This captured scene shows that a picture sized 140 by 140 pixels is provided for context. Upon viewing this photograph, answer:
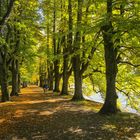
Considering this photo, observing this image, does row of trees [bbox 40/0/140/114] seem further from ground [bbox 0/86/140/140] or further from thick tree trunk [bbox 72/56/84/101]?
ground [bbox 0/86/140/140]

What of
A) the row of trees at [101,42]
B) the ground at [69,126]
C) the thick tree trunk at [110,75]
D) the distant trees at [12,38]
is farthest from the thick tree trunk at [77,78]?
the thick tree trunk at [110,75]

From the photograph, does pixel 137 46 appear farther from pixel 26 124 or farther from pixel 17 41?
pixel 17 41

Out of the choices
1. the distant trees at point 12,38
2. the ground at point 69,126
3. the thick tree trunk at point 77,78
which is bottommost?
the ground at point 69,126

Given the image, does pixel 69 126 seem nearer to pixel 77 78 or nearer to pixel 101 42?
pixel 101 42

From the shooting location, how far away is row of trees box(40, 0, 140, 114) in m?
15.4

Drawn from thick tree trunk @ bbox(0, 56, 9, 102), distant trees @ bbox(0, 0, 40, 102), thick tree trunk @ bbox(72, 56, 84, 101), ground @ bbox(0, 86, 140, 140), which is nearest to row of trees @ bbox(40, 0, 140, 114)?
thick tree trunk @ bbox(72, 56, 84, 101)

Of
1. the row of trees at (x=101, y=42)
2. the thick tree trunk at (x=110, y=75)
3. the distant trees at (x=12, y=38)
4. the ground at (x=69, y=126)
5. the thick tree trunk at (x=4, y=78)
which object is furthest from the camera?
the thick tree trunk at (x=4, y=78)

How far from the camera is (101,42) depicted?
18.8 metres

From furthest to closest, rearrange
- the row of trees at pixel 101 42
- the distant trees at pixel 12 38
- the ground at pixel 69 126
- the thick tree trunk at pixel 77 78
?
the distant trees at pixel 12 38, the thick tree trunk at pixel 77 78, the row of trees at pixel 101 42, the ground at pixel 69 126

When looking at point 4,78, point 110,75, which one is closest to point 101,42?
point 110,75

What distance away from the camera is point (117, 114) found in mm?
16922

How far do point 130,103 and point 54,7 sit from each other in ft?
40.8

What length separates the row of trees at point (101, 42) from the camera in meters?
15.4

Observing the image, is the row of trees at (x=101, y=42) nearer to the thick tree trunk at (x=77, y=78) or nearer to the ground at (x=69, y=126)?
the thick tree trunk at (x=77, y=78)
